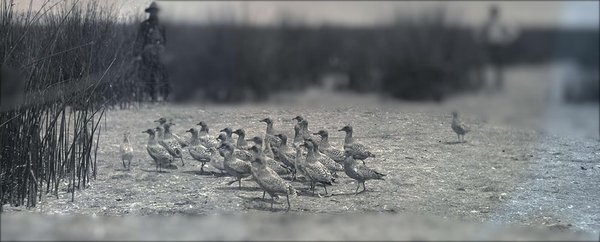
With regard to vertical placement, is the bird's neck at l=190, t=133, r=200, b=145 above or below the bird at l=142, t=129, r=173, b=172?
above

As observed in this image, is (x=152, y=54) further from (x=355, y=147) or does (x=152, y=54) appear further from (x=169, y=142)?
(x=355, y=147)

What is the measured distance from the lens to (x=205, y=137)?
11.5 meters

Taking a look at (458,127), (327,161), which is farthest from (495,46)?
(327,161)

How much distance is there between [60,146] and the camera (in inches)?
433

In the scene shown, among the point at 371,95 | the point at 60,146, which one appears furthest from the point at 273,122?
the point at 60,146

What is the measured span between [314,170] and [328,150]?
70 cm

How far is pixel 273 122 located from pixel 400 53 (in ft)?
7.85

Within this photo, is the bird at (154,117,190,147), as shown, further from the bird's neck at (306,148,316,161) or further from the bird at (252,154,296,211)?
the bird's neck at (306,148,316,161)

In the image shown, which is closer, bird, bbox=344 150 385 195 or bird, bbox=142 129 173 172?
bird, bbox=344 150 385 195

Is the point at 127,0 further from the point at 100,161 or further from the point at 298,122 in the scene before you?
the point at 298,122

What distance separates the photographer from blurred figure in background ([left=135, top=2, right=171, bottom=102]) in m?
12.6

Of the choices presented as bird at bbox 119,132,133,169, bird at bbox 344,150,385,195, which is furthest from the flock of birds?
bird at bbox 119,132,133,169

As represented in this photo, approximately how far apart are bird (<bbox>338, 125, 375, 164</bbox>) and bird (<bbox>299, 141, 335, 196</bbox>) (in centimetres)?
54

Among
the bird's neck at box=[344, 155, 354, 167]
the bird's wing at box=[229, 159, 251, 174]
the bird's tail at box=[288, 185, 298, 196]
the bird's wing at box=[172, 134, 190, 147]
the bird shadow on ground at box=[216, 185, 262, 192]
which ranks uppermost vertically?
the bird's wing at box=[172, 134, 190, 147]
